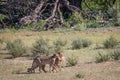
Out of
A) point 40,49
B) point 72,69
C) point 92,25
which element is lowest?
point 92,25

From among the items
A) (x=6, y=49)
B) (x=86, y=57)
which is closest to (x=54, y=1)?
(x=6, y=49)

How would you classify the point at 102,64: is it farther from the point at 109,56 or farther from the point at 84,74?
the point at 84,74

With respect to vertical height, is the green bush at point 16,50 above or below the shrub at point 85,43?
above

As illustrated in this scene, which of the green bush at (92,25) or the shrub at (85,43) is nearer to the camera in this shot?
the shrub at (85,43)

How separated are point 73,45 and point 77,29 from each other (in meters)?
9.37

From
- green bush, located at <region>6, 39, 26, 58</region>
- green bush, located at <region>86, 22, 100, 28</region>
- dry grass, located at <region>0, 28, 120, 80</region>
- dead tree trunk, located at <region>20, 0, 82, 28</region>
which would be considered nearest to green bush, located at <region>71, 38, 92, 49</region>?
dry grass, located at <region>0, 28, 120, 80</region>

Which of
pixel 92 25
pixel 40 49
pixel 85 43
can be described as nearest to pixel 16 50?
pixel 40 49

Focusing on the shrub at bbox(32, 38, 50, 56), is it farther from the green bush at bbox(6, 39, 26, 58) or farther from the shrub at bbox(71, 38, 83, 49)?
the shrub at bbox(71, 38, 83, 49)

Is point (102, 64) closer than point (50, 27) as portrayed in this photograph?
Yes

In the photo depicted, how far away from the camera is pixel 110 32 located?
28250 millimetres

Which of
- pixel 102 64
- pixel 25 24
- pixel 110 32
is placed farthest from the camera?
pixel 25 24

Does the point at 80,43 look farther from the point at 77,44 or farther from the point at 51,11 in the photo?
the point at 51,11

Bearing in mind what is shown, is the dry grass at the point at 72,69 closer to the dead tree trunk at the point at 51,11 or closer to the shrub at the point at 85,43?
the shrub at the point at 85,43

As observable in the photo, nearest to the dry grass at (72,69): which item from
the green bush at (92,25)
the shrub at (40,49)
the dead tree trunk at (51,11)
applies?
the shrub at (40,49)
